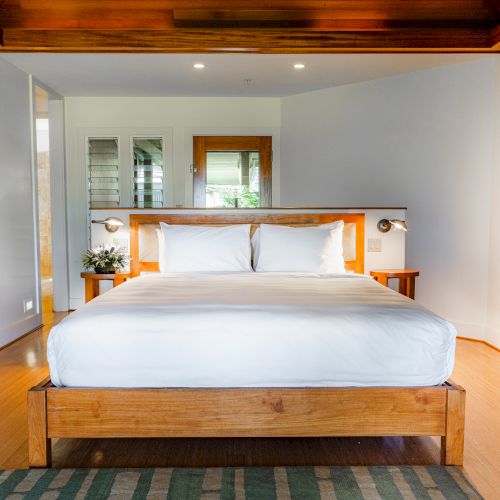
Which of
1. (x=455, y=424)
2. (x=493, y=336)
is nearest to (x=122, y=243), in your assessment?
(x=455, y=424)

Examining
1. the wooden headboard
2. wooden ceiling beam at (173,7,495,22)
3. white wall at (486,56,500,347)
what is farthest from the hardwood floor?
wooden ceiling beam at (173,7,495,22)

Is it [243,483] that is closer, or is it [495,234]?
[243,483]

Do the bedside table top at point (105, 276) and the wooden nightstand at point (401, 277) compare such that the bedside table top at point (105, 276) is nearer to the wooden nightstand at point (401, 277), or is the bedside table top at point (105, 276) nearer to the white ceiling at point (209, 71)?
the white ceiling at point (209, 71)

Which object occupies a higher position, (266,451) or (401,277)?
(401,277)

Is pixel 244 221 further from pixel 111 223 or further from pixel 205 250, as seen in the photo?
pixel 111 223

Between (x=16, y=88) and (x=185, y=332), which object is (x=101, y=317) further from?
(x=16, y=88)

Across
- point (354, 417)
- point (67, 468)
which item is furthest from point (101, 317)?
point (354, 417)

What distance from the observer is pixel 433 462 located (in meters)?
2.18

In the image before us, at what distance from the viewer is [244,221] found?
4312 millimetres

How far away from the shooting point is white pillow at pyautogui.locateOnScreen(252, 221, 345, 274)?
3814 mm

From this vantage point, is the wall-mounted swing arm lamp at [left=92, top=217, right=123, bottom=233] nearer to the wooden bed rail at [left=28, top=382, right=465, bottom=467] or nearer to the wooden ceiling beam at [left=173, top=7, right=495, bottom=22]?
the wooden ceiling beam at [left=173, top=7, right=495, bottom=22]

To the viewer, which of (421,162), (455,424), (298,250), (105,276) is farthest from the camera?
(421,162)

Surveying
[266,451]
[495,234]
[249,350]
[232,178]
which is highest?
[232,178]

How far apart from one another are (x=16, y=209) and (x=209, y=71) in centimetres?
209
